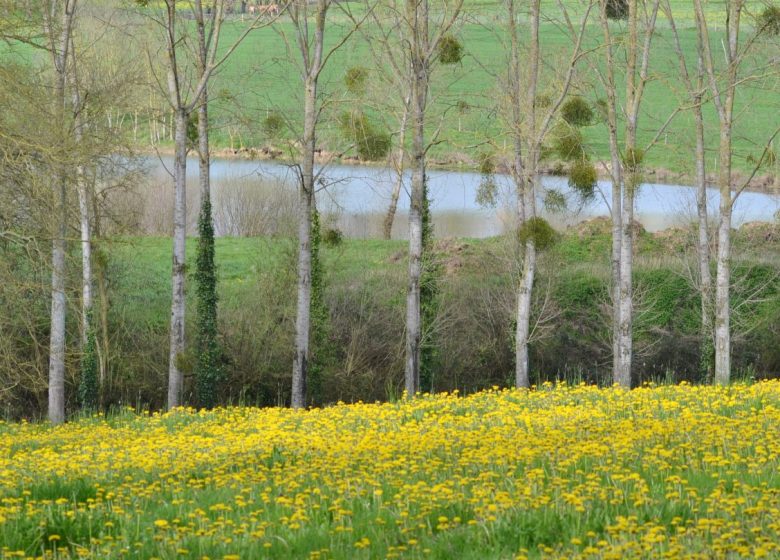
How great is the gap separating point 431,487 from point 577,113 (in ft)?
62.4

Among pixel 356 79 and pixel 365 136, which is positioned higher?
pixel 356 79

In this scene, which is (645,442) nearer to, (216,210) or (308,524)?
(308,524)

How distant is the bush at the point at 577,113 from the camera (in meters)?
26.6

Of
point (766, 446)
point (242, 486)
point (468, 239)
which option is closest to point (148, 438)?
point (242, 486)

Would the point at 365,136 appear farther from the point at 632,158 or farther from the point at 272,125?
the point at 632,158

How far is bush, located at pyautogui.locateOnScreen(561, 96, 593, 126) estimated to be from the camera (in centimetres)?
2656

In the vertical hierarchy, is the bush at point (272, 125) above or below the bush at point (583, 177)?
above

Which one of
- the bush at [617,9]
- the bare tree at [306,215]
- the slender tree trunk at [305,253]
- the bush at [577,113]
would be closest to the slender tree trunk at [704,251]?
the bush at [617,9]

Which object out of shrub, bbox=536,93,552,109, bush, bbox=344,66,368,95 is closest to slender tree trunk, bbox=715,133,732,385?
shrub, bbox=536,93,552,109

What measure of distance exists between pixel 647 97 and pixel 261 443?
6834 cm

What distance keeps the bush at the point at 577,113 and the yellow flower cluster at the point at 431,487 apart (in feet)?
43.2

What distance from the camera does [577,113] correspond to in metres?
26.8

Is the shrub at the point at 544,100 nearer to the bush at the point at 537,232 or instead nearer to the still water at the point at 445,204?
the bush at the point at 537,232

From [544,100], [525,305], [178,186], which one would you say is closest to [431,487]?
[178,186]
